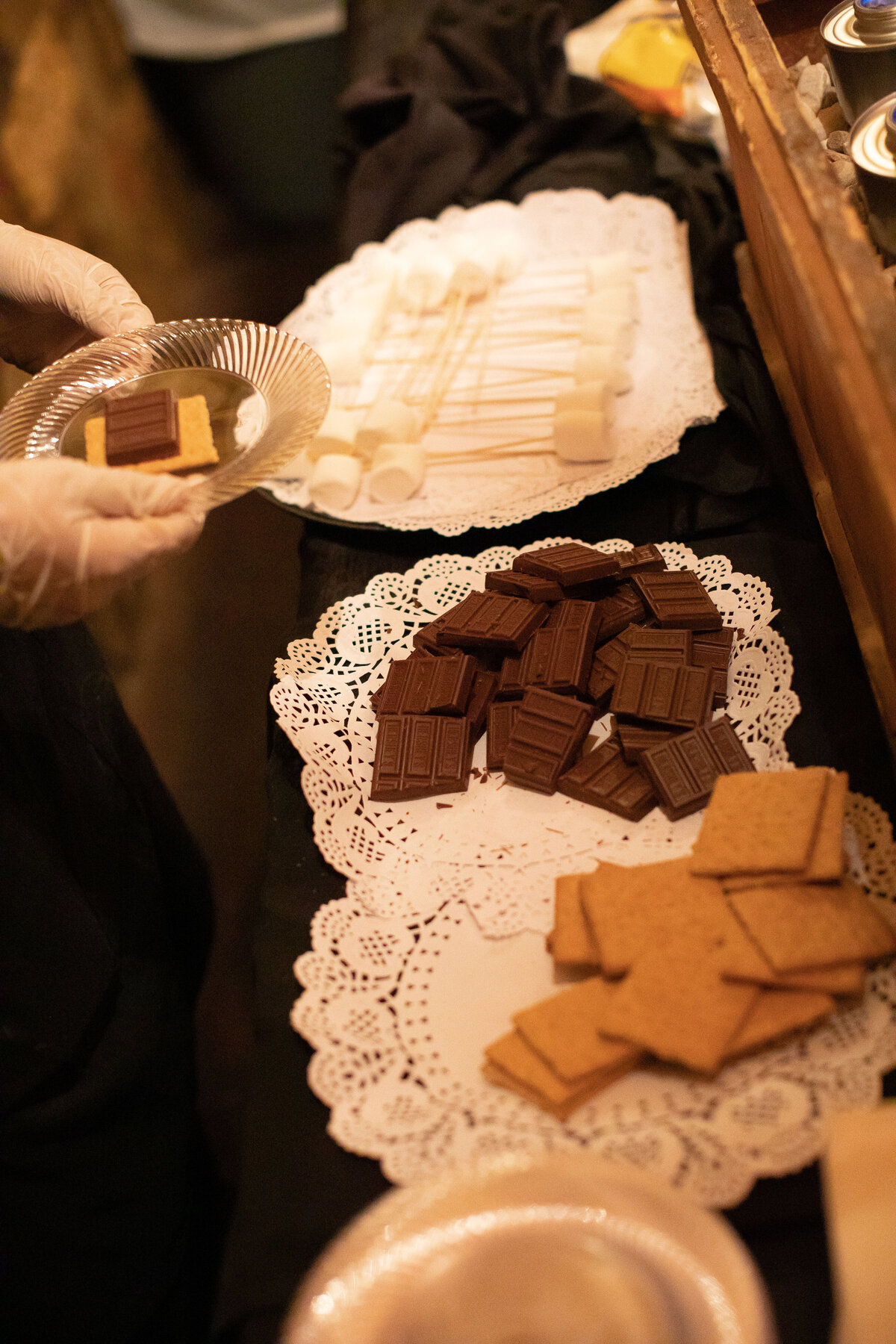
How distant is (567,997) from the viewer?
1280 mm

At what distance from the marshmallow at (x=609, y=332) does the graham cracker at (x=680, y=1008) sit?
1726 mm

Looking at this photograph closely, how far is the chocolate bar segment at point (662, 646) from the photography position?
1712 millimetres

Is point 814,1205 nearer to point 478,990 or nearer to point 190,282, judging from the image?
point 478,990

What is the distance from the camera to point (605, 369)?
244 centimetres

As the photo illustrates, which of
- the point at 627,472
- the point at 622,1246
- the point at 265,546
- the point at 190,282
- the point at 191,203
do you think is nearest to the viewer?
the point at 622,1246

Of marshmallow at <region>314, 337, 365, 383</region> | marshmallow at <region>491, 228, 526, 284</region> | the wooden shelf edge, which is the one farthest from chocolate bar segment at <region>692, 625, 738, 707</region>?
marshmallow at <region>491, 228, 526, 284</region>

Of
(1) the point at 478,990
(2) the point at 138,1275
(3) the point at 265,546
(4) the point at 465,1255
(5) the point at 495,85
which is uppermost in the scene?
(5) the point at 495,85

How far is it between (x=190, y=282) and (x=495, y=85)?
7.18 ft

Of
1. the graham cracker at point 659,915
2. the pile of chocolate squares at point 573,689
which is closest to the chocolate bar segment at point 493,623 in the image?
the pile of chocolate squares at point 573,689

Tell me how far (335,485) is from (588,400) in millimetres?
618

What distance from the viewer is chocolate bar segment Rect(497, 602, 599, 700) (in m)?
1.72

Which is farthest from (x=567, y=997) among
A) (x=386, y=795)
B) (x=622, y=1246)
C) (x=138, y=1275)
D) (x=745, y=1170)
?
(x=138, y=1275)

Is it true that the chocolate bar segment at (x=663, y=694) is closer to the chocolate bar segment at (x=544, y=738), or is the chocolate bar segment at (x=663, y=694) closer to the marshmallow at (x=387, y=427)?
the chocolate bar segment at (x=544, y=738)

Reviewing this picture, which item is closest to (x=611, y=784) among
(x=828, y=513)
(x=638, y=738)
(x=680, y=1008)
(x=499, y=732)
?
(x=638, y=738)
